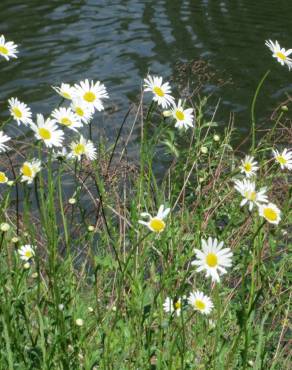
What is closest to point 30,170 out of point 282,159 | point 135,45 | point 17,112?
point 17,112

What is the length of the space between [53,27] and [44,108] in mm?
2167

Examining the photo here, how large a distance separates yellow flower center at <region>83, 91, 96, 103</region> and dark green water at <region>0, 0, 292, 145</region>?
11.3ft

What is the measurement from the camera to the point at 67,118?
184 cm

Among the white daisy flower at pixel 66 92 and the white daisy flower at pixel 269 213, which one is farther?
the white daisy flower at pixel 66 92

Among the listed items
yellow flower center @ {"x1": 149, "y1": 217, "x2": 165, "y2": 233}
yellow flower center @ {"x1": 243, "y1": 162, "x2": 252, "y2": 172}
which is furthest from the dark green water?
yellow flower center @ {"x1": 149, "y1": 217, "x2": 165, "y2": 233}

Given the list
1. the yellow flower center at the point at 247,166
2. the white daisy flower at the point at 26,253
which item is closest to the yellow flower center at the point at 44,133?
the white daisy flower at the point at 26,253

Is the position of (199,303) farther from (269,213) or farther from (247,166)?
(247,166)

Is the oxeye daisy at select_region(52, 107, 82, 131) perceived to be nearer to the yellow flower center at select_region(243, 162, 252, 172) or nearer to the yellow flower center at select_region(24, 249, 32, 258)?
the yellow flower center at select_region(24, 249, 32, 258)

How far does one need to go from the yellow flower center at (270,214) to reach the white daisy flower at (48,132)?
1.78ft

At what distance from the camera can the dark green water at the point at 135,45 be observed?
6.36m

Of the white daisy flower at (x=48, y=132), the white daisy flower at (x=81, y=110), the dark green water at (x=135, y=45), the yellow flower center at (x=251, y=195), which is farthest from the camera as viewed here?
the dark green water at (x=135, y=45)

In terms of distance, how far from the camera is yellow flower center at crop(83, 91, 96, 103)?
1953 millimetres

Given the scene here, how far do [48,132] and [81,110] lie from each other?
0.48 ft

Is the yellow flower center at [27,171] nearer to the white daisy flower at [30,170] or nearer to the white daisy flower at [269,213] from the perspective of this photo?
the white daisy flower at [30,170]
